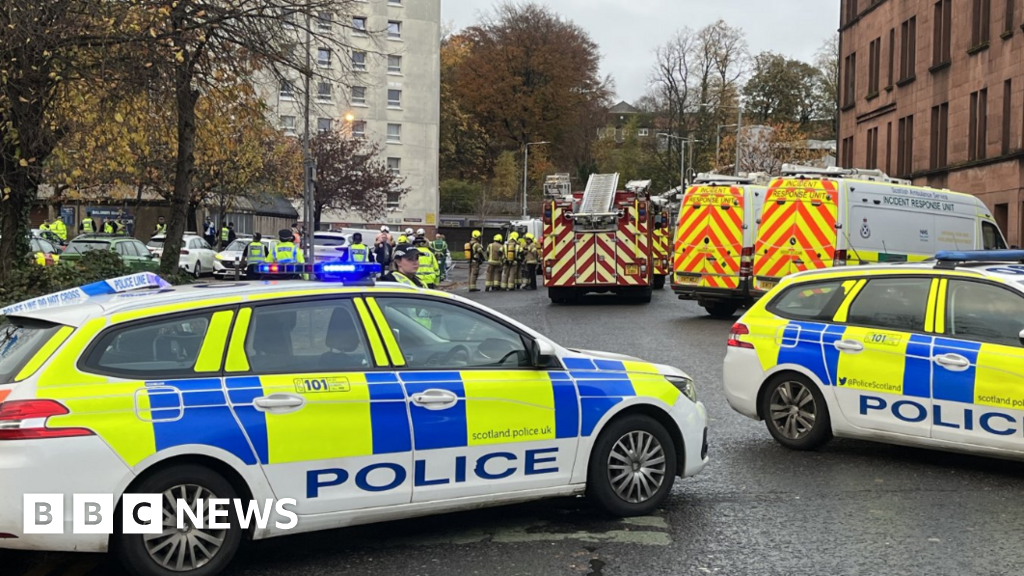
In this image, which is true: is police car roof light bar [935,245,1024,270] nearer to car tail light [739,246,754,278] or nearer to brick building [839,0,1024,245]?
car tail light [739,246,754,278]

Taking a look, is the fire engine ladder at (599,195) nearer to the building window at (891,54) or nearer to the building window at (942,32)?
the building window at (942,32)

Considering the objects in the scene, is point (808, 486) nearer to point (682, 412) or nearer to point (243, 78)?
point (682, 412)

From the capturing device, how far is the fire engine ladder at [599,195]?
24.6 m

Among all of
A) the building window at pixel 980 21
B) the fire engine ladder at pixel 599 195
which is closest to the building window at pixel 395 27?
the building window at pixel 980 21

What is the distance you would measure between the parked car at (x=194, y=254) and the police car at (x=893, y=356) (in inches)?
1071

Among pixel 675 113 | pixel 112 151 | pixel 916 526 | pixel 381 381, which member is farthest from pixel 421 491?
pixel 675 113

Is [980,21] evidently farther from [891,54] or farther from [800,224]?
[800,224]

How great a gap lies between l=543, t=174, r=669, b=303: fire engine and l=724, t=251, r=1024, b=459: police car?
15686mm

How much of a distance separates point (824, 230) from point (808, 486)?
12.0 meters

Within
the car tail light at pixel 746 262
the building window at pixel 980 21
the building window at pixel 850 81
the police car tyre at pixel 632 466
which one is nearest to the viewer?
the police car tyre at pixel 632 466

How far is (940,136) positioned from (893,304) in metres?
31.5

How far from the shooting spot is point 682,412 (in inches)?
254

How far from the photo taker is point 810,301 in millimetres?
8359

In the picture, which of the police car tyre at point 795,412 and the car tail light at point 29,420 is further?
the police car tyre at point 795,412
